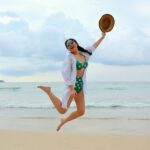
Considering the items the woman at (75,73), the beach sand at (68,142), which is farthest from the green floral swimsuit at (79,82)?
the beach sand at (68,142)

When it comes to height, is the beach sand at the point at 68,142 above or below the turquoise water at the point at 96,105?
above

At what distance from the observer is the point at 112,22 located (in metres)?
6.91

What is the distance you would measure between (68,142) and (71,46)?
1.89 metres

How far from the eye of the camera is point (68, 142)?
7441 millimetres

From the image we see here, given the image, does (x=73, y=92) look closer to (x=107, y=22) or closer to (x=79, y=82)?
(x=79, y=82)

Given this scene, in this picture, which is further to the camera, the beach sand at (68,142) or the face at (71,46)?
the beach sand at (68,142)

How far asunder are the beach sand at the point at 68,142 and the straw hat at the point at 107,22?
2038 mm

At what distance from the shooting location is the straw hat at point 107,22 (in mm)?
6906

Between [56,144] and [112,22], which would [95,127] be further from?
[112,22]

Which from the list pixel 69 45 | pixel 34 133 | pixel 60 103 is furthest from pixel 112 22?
pixel 34 133

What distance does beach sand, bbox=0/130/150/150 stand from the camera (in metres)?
6.98

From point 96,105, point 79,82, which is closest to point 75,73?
point 79,82

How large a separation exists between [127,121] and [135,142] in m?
5.13

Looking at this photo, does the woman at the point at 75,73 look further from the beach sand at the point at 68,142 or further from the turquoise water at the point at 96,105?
the turquoise water at the point at 96,105
